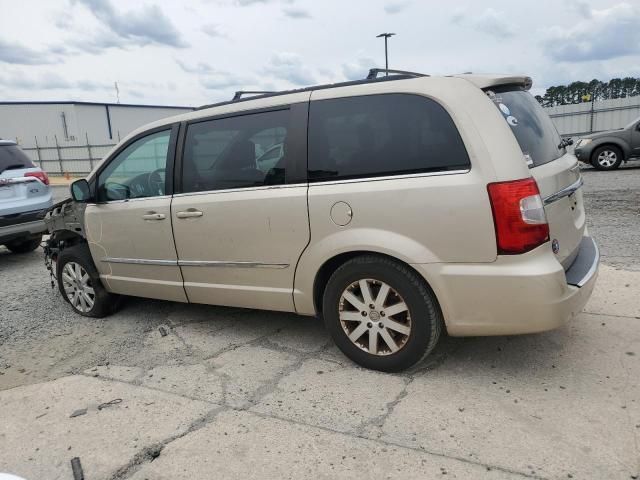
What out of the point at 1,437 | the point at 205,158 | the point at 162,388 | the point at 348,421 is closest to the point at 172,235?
the point at 205,158

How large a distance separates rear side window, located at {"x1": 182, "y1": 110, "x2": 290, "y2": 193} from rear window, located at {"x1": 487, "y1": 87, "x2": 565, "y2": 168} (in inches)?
53.8

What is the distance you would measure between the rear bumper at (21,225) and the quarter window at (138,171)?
2676 mm

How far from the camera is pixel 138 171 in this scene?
4.29 meters

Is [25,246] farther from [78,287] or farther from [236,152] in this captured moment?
[236,152]

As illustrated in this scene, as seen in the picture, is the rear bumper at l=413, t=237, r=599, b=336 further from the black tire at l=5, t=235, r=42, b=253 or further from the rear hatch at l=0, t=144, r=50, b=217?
the black tire at l=5, t=235, r=42, b=253

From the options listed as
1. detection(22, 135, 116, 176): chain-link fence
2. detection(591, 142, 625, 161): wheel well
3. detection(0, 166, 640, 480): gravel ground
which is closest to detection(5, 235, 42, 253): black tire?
detection(0, 166, 640, 480): gravel ground

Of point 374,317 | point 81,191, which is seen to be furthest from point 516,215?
point 81,191

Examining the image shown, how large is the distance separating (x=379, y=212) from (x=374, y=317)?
0.66 metres

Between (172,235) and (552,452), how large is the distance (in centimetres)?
287

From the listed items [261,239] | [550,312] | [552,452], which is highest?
[261,239]

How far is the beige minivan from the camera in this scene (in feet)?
9.15

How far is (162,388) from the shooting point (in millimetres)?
3326

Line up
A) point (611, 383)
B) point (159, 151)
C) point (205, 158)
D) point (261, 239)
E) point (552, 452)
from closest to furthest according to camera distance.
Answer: point (552, 452)
point (611, 383)
point (261, 239)
point (205, 158)
point (159, 151)

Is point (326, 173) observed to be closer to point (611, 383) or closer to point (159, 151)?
point (159, 151)
